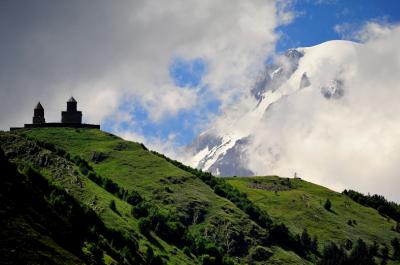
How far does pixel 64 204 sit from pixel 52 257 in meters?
51.8

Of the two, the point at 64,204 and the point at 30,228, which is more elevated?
the point at 64,204

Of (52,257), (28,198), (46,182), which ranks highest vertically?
(46,182)

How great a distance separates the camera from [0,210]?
3861 inches

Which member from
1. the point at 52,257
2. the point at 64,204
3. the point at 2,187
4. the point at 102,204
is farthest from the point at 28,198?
the point at 102,204

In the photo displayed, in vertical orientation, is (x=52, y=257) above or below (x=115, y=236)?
below

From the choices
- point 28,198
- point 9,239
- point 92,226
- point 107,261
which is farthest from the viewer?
point 92,226

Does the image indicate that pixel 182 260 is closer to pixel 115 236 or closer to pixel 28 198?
pixel 115 236

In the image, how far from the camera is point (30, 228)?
99250mm

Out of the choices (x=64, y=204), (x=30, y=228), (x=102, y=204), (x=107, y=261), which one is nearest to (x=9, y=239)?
(x=30, y=228)

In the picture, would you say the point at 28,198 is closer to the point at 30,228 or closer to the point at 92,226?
the point at 30,228

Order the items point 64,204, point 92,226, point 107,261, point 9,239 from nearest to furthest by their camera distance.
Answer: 1. point 9,239
2. point 107,261
3. point 64,204
4. point 92,226

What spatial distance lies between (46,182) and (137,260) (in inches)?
1060

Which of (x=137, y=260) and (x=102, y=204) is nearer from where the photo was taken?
(x=137, y=260)

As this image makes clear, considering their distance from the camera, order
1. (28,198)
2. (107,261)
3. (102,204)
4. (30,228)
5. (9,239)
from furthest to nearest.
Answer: (102,204), (107,261), (28,198), (30,228), (9,239)
